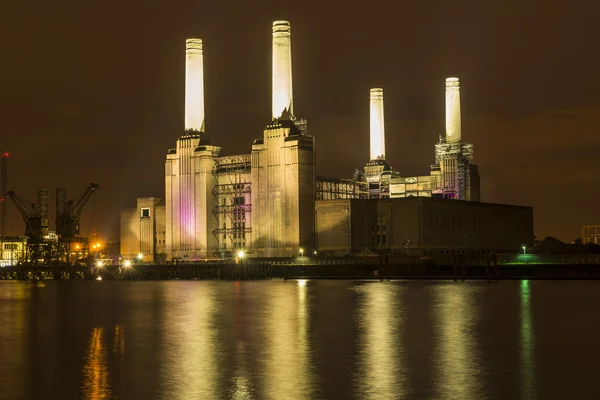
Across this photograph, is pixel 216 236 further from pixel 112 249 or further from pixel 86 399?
pixel 86 399

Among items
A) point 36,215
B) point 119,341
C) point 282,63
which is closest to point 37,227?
point 36,215

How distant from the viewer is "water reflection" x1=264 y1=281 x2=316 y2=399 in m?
21.0

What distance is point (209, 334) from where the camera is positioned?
33688mm

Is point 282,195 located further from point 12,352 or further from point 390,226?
point 12,352

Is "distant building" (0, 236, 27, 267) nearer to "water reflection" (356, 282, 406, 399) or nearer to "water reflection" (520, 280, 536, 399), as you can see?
"water reflection" (356, 282, 406, 399)

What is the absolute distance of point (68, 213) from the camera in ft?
462

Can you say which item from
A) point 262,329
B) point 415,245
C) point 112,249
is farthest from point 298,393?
point 112,249

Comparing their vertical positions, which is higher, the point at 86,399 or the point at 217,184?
the point at 217,184

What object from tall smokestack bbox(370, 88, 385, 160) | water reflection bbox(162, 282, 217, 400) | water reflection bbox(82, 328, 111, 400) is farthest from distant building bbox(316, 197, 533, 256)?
water reflection bbox(82, 328, 111, 400)

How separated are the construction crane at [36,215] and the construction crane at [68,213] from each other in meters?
1.90

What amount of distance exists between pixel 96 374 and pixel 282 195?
102m

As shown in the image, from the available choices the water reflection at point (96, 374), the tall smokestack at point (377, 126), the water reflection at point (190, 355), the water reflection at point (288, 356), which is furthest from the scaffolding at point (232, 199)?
the water reflection at point (96, 374)

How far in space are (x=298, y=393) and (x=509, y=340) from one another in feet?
40.6

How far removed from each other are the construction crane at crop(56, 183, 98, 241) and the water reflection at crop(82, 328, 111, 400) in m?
111
